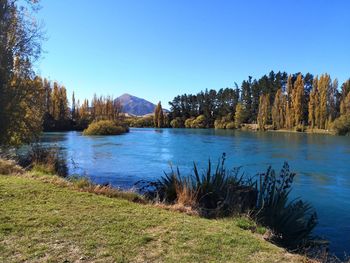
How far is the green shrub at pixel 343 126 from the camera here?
71.1 meters

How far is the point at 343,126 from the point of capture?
71250 mm

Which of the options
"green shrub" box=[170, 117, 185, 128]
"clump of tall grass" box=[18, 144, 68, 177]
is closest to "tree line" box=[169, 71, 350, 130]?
"green shrub" box=[170, 117, 185, 128]

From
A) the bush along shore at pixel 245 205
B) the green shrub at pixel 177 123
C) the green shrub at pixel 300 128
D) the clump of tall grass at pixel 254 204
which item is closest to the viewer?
the bush along shore at pixel 245 205

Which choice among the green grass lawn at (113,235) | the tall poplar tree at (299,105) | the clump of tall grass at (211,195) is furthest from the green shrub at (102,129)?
the green grass lawn at (113,235)

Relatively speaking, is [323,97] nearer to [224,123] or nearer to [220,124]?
[224,123]

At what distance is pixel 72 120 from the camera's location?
9825 cm

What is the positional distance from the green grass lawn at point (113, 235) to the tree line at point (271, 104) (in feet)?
256

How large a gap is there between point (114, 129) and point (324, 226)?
205ft

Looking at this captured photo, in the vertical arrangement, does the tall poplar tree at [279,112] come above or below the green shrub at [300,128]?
above

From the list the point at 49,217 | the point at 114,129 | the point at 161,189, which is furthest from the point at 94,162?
the point at 114,129

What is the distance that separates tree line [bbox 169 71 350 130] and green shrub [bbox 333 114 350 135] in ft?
17.0

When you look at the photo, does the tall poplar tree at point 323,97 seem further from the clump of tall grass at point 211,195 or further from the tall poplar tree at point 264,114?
the clump of tall grass at point 211,195

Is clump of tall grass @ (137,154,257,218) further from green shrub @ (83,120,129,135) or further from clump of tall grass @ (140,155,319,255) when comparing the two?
green shrub @ (83,120,129,135)

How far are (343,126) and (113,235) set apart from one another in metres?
73.2
